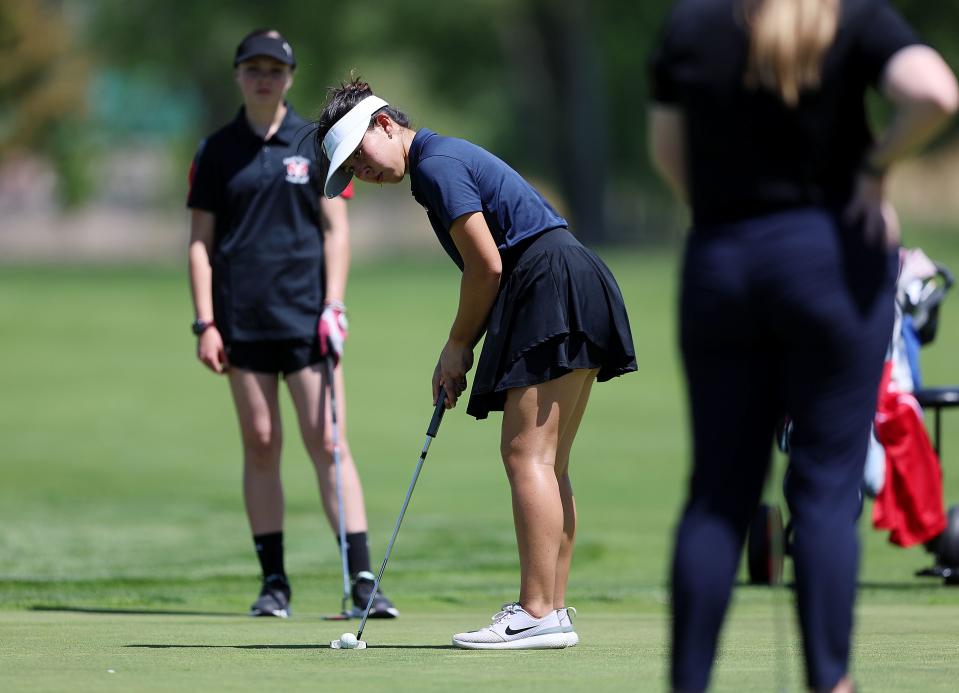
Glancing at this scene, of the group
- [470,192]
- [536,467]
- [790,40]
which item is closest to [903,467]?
[536,467]

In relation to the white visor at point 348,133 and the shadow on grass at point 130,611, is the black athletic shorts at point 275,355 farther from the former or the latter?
the white visor at point 348,133

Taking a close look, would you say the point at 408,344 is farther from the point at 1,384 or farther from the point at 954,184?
the point at 954,184

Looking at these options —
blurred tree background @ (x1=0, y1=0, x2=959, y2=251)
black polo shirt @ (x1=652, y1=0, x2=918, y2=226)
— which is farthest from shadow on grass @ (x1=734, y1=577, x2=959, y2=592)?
blurred tree background @ (x1=0, y1=0, x2=959, y2=251)

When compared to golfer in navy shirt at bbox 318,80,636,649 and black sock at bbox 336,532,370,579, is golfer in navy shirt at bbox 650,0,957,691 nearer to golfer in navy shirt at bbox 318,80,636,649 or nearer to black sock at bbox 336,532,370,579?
golfer in navy shirt at bbox 318,80,636,649

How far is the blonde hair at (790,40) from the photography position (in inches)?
138

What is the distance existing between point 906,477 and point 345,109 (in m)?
3.65

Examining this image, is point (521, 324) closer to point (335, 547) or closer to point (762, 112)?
point (762, 112)

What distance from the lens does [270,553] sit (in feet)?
23.6

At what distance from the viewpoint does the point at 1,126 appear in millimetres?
41406

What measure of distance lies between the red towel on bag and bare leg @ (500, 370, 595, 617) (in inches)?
115

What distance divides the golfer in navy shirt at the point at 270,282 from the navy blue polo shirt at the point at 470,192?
165 cm

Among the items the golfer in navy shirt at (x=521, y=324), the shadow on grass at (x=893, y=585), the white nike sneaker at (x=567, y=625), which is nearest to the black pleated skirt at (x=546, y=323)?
the golfer in navy shirt at (x=521, y=324)

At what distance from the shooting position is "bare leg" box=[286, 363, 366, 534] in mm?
7125

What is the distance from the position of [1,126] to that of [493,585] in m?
35.2
